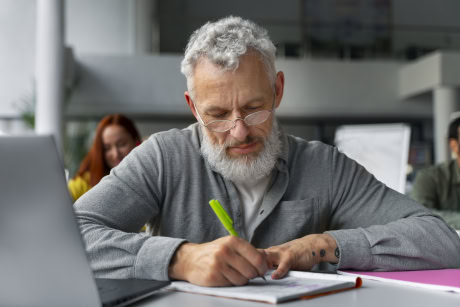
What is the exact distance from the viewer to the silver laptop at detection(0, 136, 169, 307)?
0.77 metres

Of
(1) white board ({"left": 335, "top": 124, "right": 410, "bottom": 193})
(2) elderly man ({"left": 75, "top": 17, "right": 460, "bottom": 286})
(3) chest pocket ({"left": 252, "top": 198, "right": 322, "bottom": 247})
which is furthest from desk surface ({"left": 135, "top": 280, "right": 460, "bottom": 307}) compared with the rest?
(1) white board ({"left": 335, "top": 124, "right": 410, "bottom": 193})

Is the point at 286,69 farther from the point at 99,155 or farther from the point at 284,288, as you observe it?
the point at 284,288

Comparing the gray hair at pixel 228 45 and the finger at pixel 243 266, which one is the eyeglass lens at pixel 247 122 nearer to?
the gray hair at pixel 228 45

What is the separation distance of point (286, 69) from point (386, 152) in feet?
19.7

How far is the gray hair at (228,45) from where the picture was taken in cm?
157

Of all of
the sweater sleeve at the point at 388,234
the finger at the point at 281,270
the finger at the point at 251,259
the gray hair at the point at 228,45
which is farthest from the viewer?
the gray hair at the point at 228,45

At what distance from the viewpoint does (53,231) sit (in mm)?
796

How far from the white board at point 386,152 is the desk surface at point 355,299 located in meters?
2.57

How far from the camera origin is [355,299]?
104 cm

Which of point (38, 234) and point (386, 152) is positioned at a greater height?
point (38, 234)

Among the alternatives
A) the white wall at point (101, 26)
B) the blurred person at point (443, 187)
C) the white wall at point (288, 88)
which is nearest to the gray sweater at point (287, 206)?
the blurred person at point (443, 187)

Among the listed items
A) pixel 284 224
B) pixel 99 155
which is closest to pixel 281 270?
pixel 284 224

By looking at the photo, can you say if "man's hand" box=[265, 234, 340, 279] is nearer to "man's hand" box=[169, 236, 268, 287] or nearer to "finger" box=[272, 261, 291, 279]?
"finger" box=[272, 261, 291, 279]

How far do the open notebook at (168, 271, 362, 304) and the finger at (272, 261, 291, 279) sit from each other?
0.04 feet
